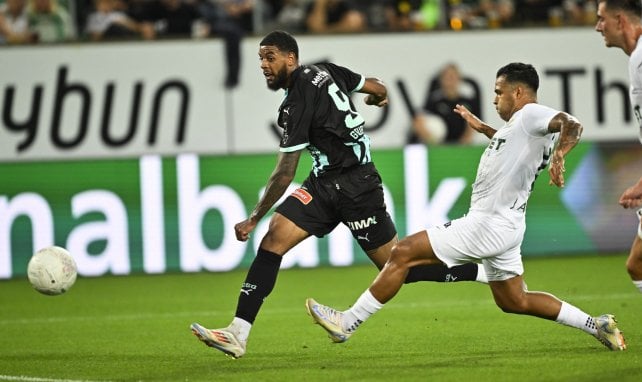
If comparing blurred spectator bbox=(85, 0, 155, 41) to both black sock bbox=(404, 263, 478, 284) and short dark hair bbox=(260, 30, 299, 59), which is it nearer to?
short dark hair bbox=(260, 30, 299, 59)

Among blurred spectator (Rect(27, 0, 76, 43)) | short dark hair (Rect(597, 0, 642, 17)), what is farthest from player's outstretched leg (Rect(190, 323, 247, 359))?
blurred spectator (Rect(27, 0, 76, 43))

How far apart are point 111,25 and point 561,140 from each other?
1140cm

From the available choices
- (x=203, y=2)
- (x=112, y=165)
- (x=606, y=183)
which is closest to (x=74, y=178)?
(x=112, y=165)

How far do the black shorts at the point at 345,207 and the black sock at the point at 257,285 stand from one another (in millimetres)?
334

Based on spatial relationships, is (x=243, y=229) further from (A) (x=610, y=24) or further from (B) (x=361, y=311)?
(A) (x=610, y=24)

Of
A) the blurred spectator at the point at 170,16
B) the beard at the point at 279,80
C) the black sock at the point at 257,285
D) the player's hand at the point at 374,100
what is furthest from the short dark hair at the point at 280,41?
the blurred spectator at the point at 170,16

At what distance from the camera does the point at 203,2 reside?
1806cm

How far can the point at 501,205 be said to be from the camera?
25.5 feet

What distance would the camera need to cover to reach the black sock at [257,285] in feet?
26.8

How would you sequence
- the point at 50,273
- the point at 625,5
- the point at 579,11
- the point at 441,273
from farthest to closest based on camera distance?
the point at 579,11 → the point at 50,273 → the point at 441,273 → the point at 625,5

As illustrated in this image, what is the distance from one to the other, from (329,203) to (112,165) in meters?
6.68

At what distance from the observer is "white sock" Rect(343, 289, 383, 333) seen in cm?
793

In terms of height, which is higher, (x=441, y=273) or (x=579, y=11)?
(x=579, y=11)

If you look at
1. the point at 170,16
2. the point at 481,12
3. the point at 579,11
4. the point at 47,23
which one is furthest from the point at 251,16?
the point at 579,11
